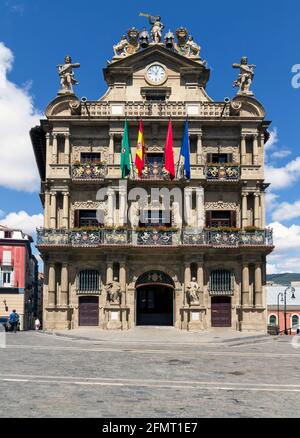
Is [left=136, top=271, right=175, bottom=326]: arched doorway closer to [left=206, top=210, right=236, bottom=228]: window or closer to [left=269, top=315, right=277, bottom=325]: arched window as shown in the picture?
[left=206, top=210, right=236, bottom=228]: window

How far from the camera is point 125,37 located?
125 feet

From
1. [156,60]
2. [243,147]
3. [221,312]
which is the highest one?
[156,60]

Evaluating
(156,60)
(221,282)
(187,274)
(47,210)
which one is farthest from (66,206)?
(156,60)

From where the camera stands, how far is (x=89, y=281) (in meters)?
35.3

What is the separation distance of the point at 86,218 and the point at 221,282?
1043 cm

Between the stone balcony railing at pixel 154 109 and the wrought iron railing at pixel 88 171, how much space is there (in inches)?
143

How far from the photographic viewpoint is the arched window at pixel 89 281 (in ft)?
115

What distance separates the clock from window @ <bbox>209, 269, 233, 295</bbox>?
1439cm

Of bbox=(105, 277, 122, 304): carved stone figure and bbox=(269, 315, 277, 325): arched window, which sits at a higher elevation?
bbox=(105, 277, 122, 304): carved stone figure

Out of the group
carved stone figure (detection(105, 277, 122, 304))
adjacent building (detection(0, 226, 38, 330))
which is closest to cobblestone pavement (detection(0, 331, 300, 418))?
carved stone figure (detection(105, 277, 122, 304))

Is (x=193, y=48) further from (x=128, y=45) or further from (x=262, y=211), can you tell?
(x=262, y=211)

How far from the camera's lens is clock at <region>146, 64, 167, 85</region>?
3744 cm

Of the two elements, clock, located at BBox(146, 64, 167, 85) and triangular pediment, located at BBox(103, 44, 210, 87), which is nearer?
triangular pediment, located at BBox(103, 44, 210, 87)

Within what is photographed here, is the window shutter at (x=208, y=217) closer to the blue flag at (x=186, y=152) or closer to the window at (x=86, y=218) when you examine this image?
the blue flag at (x=186, y=152)
